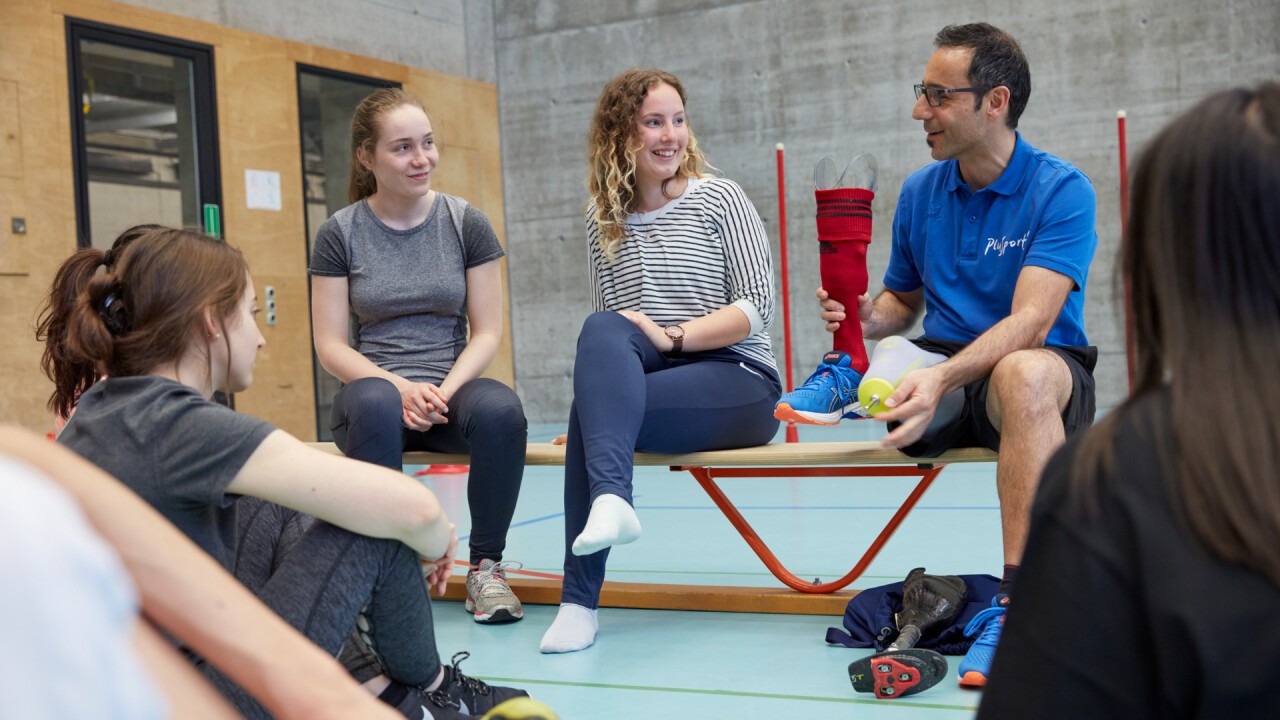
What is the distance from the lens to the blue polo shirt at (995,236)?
2.14m

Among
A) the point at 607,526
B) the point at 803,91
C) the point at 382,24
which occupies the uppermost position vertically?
the point at 382,24

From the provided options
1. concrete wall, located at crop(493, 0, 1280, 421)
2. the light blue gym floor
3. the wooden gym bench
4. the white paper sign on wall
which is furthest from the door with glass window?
the wooden gym bench

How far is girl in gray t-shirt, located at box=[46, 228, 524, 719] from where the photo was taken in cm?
124

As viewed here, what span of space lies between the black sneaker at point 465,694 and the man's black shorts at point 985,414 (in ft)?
3.04

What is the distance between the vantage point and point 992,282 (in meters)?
2.24

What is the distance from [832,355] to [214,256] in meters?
1.27

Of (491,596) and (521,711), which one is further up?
(521,711)

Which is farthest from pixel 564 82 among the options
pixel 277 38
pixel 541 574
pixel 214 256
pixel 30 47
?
pixel 214 256

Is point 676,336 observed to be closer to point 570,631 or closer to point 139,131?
point 570,631

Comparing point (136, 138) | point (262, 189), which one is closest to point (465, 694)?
point (136, 138)

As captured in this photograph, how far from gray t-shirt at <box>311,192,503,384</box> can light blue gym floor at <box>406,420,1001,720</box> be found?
0.60 m

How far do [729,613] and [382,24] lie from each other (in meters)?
5.80

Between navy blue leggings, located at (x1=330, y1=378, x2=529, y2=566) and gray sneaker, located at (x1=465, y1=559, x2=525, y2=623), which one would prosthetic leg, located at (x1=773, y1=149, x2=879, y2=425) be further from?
gray sneaker, located at (x1=465, y1=559, x2=525, y2=623)

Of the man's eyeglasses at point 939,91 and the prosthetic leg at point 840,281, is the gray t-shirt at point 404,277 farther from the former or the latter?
the man's eyeglasses at point 939,91
